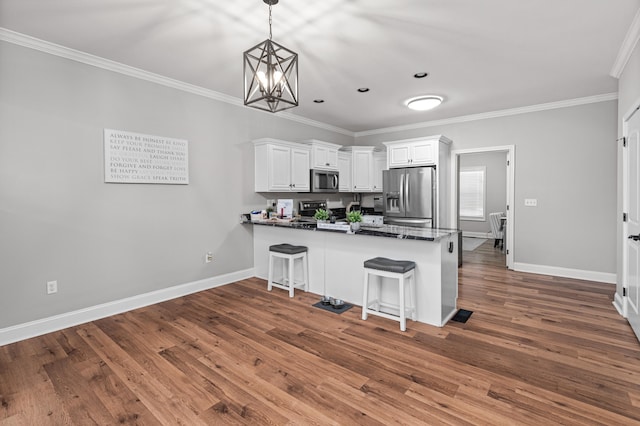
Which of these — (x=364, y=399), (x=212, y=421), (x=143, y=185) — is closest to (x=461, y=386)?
(x=364, y=399)

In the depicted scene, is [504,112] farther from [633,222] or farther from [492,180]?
[492,180]

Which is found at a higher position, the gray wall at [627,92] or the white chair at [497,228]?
the gray wall at [627,92]

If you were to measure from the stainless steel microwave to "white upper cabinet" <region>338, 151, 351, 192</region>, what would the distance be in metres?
0.18

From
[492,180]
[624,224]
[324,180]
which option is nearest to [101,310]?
[324,180]

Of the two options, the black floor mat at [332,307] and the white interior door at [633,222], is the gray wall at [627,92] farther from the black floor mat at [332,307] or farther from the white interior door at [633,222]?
the black floor mat at [332,307]

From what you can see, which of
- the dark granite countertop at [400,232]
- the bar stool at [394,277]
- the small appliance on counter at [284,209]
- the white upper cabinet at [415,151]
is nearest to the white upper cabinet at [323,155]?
the small appliance on counter at [284,209]

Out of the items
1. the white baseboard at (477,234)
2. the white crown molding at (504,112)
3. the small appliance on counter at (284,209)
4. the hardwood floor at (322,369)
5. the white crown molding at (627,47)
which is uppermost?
the white crown molding at (504,112)

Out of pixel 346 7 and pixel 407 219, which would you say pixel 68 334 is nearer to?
pixel 346 7

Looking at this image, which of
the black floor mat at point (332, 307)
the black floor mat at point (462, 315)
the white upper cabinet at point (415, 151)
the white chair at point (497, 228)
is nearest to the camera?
the black floor mat at point (462, 315)

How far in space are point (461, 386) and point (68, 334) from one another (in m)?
3.38

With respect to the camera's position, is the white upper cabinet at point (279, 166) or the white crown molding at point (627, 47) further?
the white upper cabinet at point (279, 166)

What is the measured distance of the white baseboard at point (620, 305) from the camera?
3.25 m

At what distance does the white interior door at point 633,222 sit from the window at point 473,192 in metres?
5.77

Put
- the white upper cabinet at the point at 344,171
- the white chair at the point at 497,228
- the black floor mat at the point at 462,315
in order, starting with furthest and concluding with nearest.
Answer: the white chair at the point at 497,228
the white upper cabinet at the point at 344,171
the black floor mat at the point at 462,315
